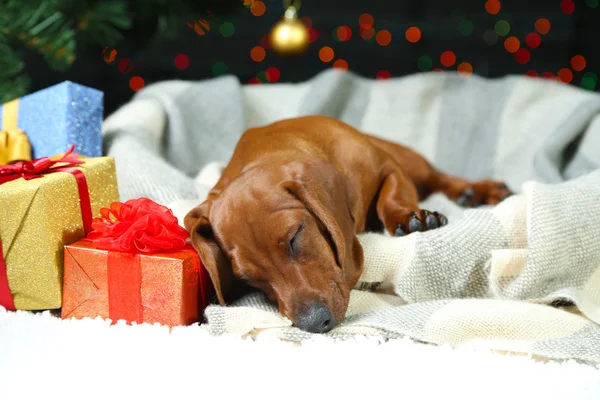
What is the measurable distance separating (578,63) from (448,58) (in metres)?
0.78

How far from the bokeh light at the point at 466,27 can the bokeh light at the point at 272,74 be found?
119 cm

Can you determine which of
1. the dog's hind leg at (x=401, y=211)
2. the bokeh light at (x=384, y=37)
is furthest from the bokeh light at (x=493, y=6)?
the dog's hind leg at (x=401, y=211)

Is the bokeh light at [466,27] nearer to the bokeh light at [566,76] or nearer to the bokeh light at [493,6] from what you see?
the bokeh light at [493,6]

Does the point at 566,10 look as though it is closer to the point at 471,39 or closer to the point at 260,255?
the point at 471,39

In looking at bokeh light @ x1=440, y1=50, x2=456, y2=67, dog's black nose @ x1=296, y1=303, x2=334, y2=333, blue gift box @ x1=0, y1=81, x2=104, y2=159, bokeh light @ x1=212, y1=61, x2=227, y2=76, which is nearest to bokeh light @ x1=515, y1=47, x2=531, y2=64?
bokeh light @ x1=440, y1=50, x2=456, y2=67

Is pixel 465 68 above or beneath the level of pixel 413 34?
beneath

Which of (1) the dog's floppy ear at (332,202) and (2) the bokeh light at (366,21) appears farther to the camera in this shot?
(2) the bokeh light at (366,21)

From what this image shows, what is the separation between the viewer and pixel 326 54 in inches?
174

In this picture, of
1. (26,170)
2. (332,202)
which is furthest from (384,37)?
(26,170)

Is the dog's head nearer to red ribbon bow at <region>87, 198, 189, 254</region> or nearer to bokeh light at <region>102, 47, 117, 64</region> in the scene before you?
red ribbon bow at <region>87, 198, 189, 254</region>

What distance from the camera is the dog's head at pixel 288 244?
158cm

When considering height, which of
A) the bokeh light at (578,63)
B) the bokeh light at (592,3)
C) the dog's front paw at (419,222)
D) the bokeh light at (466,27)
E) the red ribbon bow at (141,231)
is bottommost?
→ the dog's front paw at (419,222)

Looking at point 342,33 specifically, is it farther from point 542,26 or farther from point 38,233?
point 38,233

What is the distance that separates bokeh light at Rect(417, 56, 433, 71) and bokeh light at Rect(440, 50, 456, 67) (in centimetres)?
8
